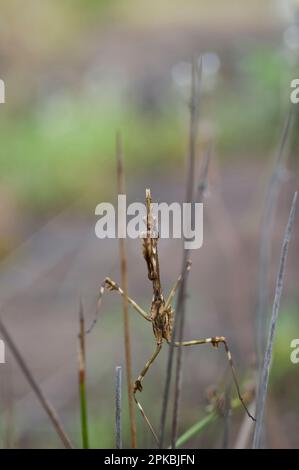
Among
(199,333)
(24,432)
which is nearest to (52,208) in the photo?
(199,333)

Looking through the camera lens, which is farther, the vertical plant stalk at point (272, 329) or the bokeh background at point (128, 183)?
the bokeh background at point (128, 183)

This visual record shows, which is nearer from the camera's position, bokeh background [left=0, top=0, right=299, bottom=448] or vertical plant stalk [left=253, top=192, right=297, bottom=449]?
vertical plant stalk [left=253, top=192, right=297, bottom=449]

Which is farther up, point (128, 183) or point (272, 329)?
point (128, 183)

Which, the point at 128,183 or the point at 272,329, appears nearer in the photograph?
the point at 272,329

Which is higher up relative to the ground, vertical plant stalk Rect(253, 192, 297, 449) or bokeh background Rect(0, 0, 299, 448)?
bokeh background Rect(0, 0, 299, 448)

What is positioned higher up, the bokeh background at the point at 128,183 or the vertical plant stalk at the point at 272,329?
the bokeh background at the point at 128,183

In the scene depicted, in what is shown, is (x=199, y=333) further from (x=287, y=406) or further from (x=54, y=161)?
(x=54, y=161)

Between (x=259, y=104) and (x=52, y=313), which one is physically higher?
(x=259, y=104)

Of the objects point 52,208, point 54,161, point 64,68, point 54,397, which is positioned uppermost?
point 64,68
